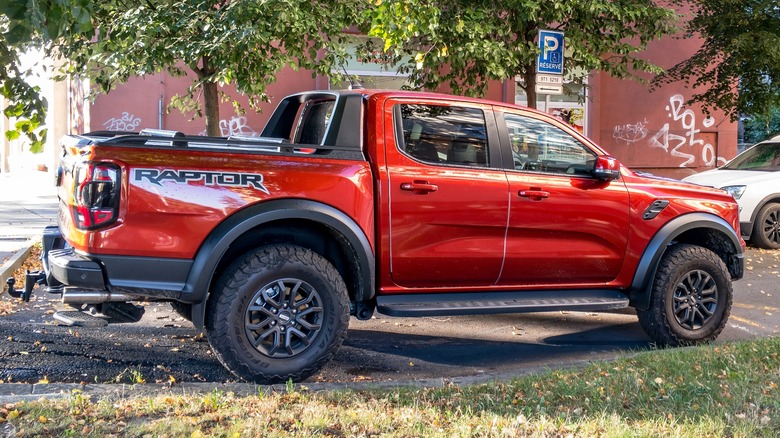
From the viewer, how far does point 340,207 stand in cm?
549

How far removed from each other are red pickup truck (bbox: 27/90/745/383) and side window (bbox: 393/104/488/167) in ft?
0.04

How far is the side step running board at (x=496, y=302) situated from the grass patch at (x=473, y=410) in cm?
70

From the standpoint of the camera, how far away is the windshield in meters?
13.5

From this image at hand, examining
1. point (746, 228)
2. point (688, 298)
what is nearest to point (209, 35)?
point (688, 298)

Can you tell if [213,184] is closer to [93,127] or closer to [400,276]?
[400,276]

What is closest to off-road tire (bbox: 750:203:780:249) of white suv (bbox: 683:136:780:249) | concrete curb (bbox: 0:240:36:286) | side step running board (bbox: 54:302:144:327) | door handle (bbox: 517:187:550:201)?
white suv (bbox: 683:136:780:249)

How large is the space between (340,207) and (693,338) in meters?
3.15

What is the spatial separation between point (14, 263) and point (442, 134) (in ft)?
18.3

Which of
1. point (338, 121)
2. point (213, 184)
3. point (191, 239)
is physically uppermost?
point (338, 121)

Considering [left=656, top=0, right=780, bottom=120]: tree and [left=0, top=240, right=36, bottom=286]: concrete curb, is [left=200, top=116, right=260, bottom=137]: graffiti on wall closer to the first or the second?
[left=0, top=240, right=36, bottom=286]: concrete curb

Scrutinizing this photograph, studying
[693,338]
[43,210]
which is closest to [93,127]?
[43,210]

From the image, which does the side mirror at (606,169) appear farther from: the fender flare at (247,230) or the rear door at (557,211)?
the fender flare at (247,230)

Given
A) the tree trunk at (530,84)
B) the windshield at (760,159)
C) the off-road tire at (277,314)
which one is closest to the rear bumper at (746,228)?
the windshield at (760,159)

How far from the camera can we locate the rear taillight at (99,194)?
195 inches
